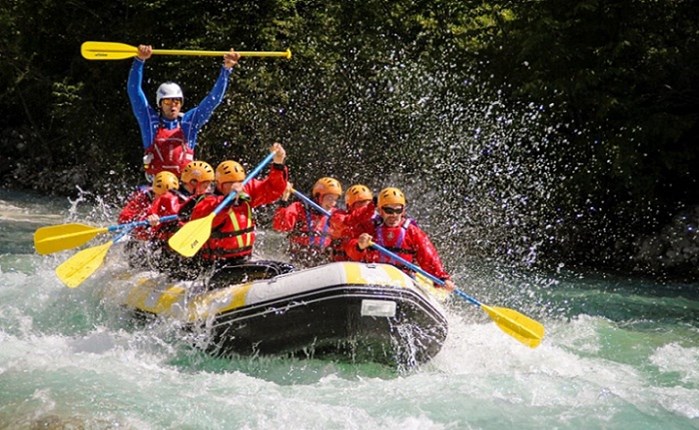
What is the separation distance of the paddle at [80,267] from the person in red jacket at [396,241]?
6.33 ft

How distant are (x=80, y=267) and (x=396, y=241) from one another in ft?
7.96

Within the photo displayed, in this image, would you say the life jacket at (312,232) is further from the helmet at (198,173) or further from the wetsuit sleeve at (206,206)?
the wetsuit sleeve at (206,206)

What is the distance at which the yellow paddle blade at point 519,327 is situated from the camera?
6223 millimetres

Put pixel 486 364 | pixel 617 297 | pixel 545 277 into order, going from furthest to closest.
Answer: pixel 545 277
pixel 617 297
pixel 486 364

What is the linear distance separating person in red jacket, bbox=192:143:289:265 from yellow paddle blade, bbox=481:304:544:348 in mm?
1854

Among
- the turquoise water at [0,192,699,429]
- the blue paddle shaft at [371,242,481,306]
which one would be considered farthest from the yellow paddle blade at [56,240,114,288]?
the blue paddle shaft at [371,242,481,306]

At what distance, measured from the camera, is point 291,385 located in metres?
5.73

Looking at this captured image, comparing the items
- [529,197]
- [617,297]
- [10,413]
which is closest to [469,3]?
[529,197]

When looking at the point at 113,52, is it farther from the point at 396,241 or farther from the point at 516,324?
the point at 516,324

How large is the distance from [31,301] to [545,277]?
5.77 metres

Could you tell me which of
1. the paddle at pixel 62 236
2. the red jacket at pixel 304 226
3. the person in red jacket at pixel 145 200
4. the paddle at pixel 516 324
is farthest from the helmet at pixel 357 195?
the paddle at pixel 62 236

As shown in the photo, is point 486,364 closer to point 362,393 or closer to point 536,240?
point 362,393

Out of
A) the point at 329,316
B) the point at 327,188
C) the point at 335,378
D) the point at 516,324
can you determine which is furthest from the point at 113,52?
the point at 516,324

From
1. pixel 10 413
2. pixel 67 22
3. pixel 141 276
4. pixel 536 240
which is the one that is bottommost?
pixel 10 413
